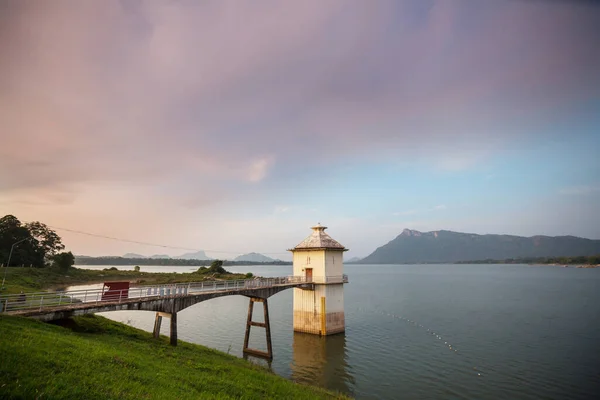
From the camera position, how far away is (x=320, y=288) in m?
37.6

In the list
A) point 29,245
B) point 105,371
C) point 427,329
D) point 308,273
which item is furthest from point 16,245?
point 427,329

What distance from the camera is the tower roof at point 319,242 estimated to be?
39.0 meters

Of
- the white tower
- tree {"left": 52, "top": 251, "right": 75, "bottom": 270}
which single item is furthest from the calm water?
tree {"left": 52, "top": 251, "right": 75, "bottom": 270}

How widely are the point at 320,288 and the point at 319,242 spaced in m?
5.50

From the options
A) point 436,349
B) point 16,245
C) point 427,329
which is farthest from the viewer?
point 16,245

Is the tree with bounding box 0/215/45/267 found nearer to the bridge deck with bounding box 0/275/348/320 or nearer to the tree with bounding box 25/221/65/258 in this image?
the tree with bounding box 25/221/65/258

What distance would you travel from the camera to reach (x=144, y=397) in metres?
12.0

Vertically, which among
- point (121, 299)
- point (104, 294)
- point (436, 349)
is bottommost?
point (436, 349)

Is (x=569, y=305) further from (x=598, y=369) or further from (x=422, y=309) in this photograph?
(x=598, y=369)

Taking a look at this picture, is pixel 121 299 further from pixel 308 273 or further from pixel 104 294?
pixel 308 273

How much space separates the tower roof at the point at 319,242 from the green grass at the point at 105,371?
18794 mm

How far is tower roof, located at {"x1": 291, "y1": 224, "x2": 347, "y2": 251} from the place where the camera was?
1535 inches

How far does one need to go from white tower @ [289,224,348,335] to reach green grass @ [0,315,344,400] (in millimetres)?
15717

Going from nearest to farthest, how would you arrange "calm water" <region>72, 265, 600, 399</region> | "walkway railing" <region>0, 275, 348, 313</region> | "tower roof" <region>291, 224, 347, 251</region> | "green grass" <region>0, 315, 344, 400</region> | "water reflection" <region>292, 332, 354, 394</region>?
1. "green grass" <region>0, 315, 344, 400</region>
2. "walkway railing" <region>0, 275, 348, 313</region>
3. "calm water" <region>72, 265, 600, 399</region>
4. "water reflection" <region>292, 332, 354, 394</region>
5. "tower roof" <region>291, 224, 347, 251</region>
